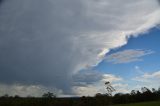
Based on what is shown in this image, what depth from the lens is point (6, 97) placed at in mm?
151750

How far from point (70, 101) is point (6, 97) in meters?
36.1

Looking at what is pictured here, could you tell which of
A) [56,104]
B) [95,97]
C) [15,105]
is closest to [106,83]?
[95,97]

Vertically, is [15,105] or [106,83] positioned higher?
[106,83]

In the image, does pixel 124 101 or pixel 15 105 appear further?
pixel 124 101

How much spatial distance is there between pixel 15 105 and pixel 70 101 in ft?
87.8

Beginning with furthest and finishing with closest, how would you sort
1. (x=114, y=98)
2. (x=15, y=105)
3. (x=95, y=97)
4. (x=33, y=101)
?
1. (x=114, y=98)
2. (x=95, y=97)
3. (x=33, y=101)
4. (x=15, y=105)

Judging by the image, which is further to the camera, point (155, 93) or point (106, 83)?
point (155, 93)

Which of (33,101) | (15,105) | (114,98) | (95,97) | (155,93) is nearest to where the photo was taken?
(15,105)

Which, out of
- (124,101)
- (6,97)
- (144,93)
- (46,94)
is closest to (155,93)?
(144,93)

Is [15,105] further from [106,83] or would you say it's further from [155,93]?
[155,93]

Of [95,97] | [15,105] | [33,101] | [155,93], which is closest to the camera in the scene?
[15,105]

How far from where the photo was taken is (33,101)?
135 metres

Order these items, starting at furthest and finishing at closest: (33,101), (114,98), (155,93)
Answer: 1. (155,93)
2. (114,98)
3. (33,101)

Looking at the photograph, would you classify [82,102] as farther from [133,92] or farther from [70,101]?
[133,92]
